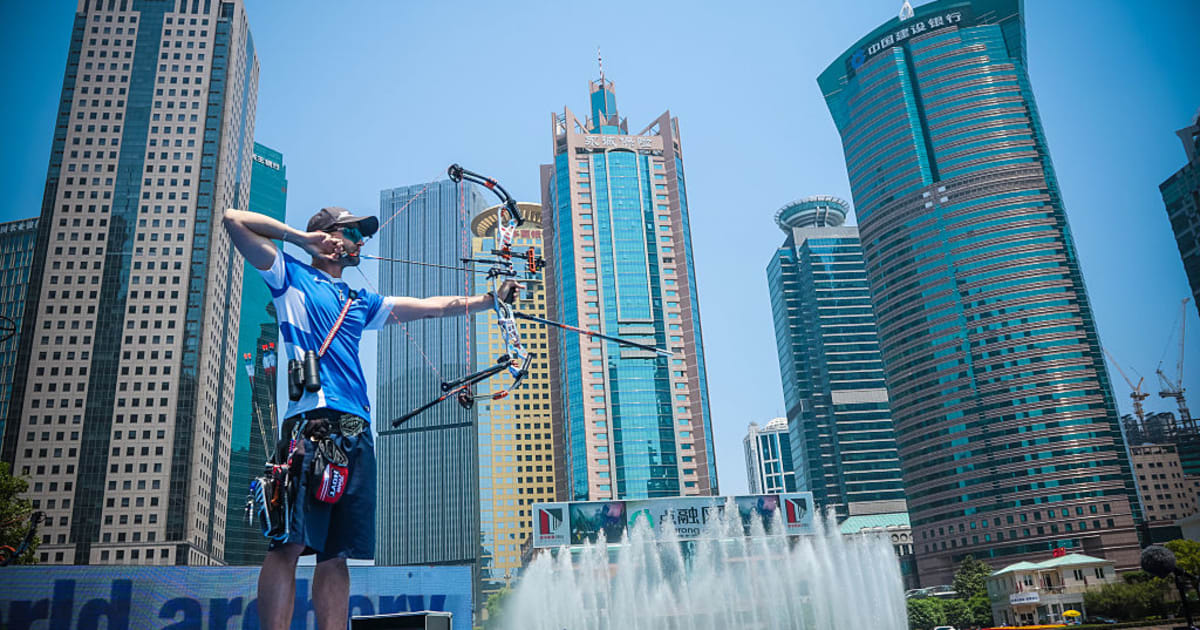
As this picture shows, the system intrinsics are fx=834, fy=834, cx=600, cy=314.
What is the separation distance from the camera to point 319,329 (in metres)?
7.56

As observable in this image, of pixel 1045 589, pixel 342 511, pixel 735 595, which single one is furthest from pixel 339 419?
pixel 1045 589

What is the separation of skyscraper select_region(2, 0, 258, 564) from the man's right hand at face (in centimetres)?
8506

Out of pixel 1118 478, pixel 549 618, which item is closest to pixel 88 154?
pixel 549 618

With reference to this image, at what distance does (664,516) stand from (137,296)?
200 ft

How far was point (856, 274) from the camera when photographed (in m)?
163

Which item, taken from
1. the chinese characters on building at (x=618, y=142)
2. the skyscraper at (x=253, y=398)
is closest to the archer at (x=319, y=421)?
the skyscraper at (x=253, y=398)

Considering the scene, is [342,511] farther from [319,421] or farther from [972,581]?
[972,581]

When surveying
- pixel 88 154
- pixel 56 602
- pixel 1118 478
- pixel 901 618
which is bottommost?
pixel 901 618

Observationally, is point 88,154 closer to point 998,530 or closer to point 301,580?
point 301,580

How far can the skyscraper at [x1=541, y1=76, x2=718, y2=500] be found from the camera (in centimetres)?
10462

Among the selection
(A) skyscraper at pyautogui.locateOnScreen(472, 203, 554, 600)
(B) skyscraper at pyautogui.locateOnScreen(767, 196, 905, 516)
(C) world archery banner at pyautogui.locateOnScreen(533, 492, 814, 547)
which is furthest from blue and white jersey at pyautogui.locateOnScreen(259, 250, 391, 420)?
(B) skyscraper at pyautogui.locateOnScreen(767, 196, 905, 516)

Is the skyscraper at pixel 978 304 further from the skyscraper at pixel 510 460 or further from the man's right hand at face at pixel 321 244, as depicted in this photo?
the man's right hand at face at pixel 321 244

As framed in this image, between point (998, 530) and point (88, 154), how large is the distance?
116153 mm

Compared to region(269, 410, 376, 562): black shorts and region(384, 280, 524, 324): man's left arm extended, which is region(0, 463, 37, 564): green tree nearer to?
region(384, 280, 524, 324): man's left arm extended
